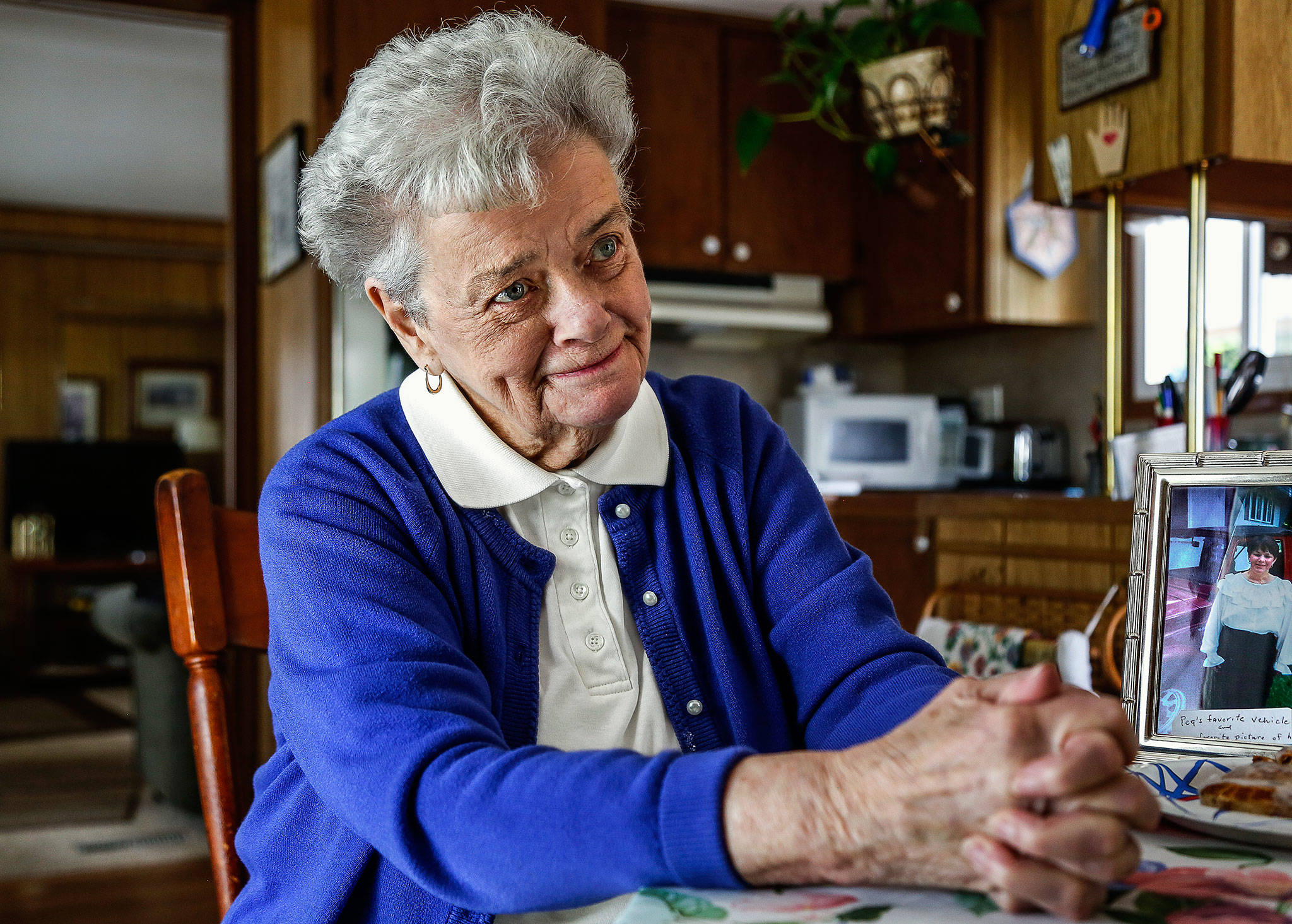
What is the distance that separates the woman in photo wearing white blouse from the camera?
90 cm

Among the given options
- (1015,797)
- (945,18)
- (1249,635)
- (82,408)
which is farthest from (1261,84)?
(82,408)

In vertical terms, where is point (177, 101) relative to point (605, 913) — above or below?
above

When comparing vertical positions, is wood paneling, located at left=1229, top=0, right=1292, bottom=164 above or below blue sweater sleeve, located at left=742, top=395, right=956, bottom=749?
above

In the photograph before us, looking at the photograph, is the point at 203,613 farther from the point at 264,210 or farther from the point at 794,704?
the point at 264,210

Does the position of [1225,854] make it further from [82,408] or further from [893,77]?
[82,408]

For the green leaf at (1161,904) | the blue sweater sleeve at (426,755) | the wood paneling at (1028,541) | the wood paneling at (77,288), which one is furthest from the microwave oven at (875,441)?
the wood paneling at (77,288)

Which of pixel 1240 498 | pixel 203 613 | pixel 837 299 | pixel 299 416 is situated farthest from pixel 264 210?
pixel 1240 498

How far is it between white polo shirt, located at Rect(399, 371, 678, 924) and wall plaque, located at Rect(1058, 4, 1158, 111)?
820 millimetres

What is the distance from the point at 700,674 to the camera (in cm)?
106

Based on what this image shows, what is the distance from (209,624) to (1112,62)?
1.25m

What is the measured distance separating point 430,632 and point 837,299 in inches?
150

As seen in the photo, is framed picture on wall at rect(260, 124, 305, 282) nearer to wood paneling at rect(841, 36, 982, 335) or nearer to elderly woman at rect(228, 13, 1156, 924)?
wood paneling at rect(841, 36, 982, 335)

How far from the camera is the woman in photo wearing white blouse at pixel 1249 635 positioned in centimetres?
90
